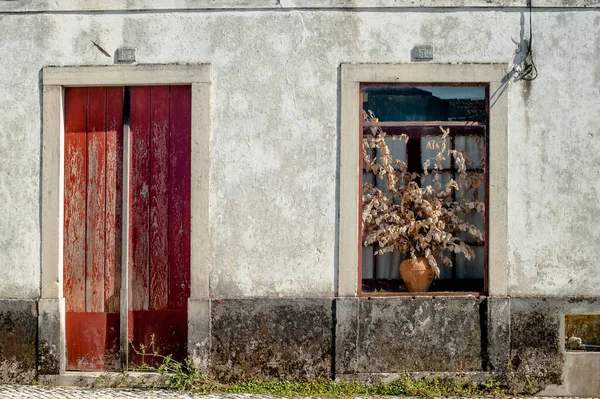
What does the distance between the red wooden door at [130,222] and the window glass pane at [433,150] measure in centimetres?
218

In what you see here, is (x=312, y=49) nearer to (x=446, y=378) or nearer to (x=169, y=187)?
(x=169, y=187)

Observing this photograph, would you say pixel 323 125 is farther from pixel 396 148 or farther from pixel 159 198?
pixel 159 198

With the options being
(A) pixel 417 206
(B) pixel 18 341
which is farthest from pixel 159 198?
(A) pixel 417 206

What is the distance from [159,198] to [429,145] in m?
2.55

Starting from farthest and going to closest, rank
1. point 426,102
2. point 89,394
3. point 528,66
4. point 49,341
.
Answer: point 426,102, point 49,341, point 528,66, point 89,394

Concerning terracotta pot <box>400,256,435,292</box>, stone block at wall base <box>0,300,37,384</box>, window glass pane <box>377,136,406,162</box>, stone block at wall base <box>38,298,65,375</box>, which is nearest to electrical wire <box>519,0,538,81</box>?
window glass pane <box>377,136,406,162</box>

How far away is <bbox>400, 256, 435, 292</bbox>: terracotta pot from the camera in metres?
7.67

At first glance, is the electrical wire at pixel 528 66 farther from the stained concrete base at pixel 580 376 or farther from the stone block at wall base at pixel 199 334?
the stone block at wall base at pixel 199 334

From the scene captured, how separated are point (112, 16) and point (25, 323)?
2894mm

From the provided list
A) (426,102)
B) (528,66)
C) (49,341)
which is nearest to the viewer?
(528,66)

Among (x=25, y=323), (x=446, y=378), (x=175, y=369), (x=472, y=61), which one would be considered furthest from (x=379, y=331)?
(x=25, y=323)

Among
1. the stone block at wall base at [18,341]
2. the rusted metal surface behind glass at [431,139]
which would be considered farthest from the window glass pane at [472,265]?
the stone block at wall base at [18,341]

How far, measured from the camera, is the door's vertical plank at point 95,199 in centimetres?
775

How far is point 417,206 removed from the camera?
771 centimetres
